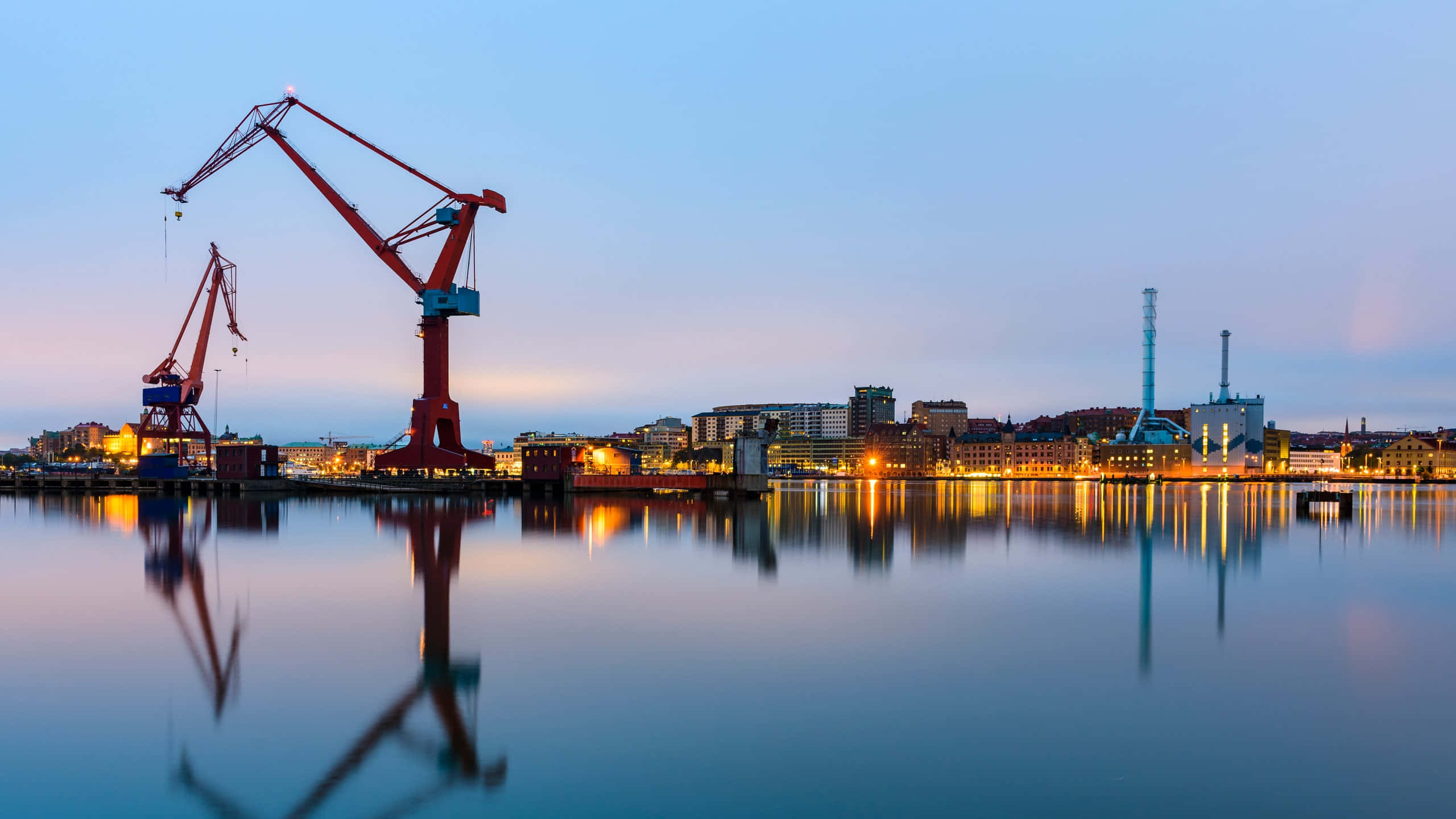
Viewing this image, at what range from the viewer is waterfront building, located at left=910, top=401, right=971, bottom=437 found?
125312 mm

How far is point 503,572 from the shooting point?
16078 millimetres

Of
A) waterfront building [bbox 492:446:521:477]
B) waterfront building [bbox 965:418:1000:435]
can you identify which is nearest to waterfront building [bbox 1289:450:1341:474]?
waterfront building [bbox 965:418:1000:435]

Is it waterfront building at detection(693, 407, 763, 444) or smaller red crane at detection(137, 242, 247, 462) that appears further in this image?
waterfront building at detection(693, 407, 763, 444)

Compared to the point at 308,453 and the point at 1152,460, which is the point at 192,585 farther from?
the point at 308,453

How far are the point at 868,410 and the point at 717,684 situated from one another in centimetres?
11941

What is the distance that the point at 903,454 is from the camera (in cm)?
10712

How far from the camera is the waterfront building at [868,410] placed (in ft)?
413

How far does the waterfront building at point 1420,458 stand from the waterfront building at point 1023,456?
91.5 ft

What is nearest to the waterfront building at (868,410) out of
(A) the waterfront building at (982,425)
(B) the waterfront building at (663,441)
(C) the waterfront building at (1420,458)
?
(A) the waterfront building at (982,425)

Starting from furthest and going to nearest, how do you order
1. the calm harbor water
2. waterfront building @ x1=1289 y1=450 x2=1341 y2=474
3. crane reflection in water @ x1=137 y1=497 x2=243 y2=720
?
1. waterfront building @ x1=1289 y1=450 x2=1341 y2=474
2. crane reflection in water @ x1=137 y1=497 x2=243 y2=720
3. the calm harbor water

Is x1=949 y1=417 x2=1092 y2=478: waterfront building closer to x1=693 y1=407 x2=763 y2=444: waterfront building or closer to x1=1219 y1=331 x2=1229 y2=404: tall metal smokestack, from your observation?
x1=1219 y1=331 x2=1229 y2=404: tall metal smokestack

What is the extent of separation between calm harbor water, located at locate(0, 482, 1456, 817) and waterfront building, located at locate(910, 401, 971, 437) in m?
106

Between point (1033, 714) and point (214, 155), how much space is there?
37.3 m

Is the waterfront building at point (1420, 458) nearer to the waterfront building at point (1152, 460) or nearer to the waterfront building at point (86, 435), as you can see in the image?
the waterfront building at point (1152, 460)
